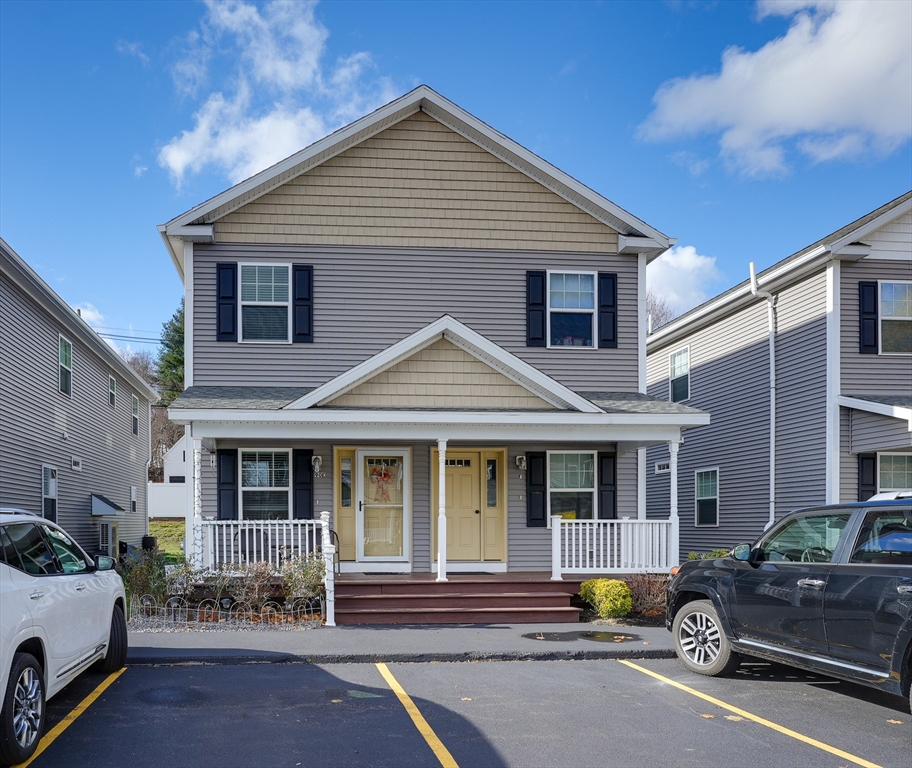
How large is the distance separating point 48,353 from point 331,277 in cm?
A: 713

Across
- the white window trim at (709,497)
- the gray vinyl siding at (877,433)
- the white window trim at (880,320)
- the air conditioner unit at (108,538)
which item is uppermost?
the white window trim at (880,320)

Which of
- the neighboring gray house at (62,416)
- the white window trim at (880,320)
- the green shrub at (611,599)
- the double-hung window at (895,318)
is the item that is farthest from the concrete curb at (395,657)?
the double-hung window at (895,318)

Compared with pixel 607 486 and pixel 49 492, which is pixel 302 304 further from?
pixel 49 492

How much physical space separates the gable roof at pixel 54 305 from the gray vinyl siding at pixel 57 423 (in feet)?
0.48

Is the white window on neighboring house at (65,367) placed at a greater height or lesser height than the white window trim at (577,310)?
lesser

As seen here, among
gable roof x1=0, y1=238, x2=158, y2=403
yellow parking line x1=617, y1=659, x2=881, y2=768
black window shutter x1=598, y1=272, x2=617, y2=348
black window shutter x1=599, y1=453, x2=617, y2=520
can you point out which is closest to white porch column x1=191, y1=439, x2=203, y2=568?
gable roof x1=0, y1=238, x2=158, y2=403

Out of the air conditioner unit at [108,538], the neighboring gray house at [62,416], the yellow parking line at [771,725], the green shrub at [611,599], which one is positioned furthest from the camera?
the air conditioner unit at [108,538]

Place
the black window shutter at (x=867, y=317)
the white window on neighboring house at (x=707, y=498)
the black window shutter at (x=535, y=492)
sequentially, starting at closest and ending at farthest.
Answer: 1. the black window shutter at (x=535, y=492)
2. the black window shutter at (x=867, y=317)
3. the white window on neighboring house at (x=707, y=498)

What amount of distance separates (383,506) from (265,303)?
3881 mm

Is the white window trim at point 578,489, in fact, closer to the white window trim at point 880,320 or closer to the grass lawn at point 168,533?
the white window trim at point 880,320

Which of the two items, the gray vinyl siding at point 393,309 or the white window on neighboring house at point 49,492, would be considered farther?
the white window on neighboring house at point 49,492

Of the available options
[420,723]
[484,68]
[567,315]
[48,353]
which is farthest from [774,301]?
[48,353]

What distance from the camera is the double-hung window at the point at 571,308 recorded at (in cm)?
1483

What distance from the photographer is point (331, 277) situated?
47.2ft
